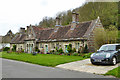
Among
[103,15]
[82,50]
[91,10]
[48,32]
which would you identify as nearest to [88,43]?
[82,50]

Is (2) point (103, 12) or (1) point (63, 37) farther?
(2) point (103, 12)

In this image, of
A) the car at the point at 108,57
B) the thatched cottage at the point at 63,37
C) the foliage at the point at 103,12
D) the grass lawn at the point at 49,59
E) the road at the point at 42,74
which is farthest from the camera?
the foliage at the point at 103,12

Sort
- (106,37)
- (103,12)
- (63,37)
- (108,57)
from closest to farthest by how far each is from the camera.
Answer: (108,57) → (106,37) → (63,37) → (103,12)

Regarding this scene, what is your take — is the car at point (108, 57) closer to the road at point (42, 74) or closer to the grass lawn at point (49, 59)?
the road at point (42, 74)

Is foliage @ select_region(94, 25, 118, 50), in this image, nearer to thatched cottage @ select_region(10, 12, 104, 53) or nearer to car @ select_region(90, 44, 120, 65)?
thatched cottage @ select_region(10, 12, 104, 53)

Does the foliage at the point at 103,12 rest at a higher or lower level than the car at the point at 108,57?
higher

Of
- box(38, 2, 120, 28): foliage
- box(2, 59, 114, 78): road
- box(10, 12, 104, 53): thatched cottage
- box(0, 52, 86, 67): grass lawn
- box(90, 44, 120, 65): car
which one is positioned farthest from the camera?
box(38, 2, 120, 28): foliage

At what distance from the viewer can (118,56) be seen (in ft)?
35.4

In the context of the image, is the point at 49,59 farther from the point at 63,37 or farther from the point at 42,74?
the point at 63,37

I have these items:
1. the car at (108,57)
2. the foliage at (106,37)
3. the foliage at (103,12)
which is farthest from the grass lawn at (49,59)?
the foliage at (103,12)

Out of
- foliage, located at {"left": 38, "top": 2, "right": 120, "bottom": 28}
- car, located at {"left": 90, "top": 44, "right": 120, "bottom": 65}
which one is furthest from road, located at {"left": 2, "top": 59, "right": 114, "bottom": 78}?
foliage, located at {"left": 38, "top": 2, "right": 120, "bottom": 28}

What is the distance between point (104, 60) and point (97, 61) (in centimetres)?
59

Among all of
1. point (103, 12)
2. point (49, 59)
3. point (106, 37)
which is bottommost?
point (49, 59)

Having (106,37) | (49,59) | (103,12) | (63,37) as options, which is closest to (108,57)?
(49,59)
